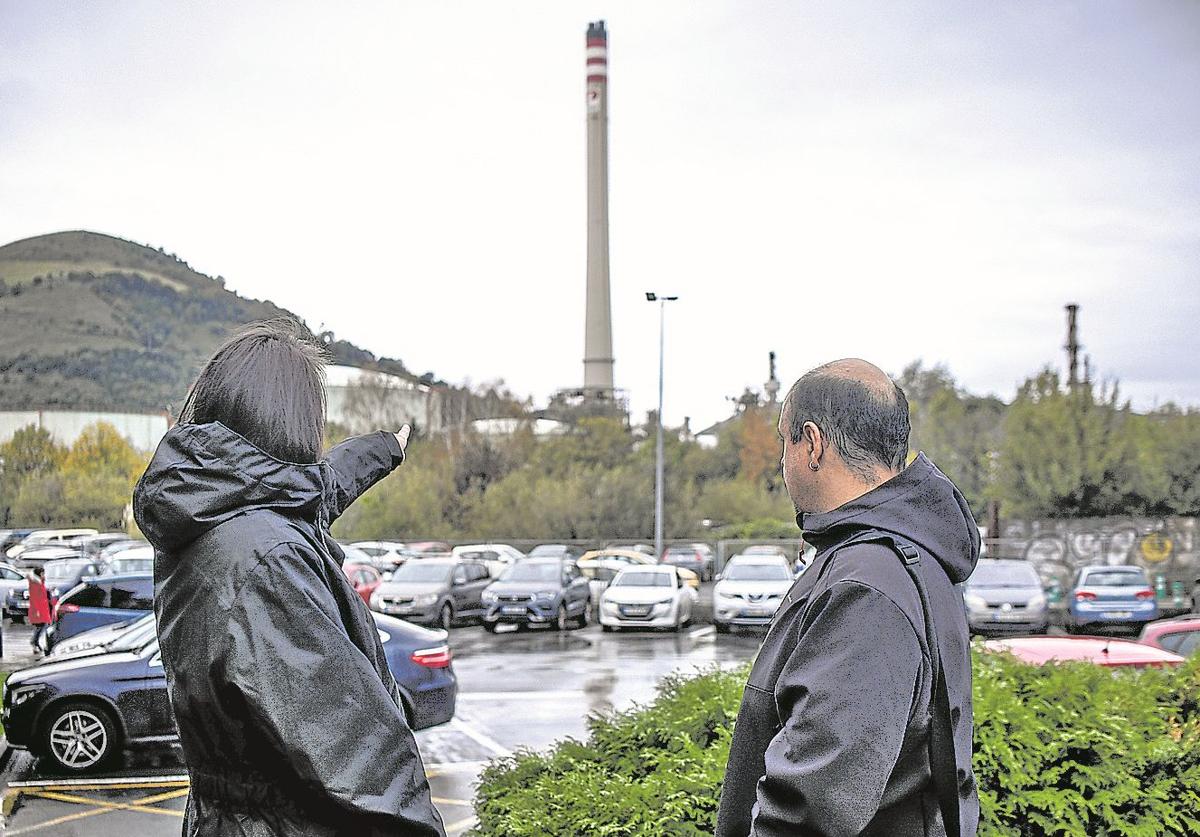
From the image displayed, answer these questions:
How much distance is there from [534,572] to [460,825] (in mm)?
15958

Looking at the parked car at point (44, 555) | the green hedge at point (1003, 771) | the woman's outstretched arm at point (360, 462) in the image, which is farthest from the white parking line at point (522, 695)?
the parked car at point (44, 555)

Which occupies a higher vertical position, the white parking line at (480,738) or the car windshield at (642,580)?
the car windshield at (642,580)

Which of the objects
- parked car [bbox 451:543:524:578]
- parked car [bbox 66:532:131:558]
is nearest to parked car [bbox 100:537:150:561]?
parked car [bbox 66:532:131:558]

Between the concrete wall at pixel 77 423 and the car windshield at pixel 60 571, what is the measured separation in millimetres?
13219

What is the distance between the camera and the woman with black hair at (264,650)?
1.99 metres

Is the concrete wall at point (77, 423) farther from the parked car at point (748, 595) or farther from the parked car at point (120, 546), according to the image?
the parked car at point (748, 595)

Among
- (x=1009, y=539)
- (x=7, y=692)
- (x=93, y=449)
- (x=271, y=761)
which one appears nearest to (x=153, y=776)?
(x=7, y=692)

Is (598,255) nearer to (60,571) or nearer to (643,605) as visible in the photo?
(60,571)

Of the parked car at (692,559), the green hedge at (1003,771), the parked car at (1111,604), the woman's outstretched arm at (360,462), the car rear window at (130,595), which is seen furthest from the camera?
the parked car at (692,559)

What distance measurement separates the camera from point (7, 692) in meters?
9.06

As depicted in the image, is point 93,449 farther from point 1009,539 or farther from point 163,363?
point 1009,539

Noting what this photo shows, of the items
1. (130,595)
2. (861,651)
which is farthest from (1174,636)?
(130,595)

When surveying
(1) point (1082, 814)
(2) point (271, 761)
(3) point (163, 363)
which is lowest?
(1) point (1082, 814)

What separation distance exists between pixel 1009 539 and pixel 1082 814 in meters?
31.0
